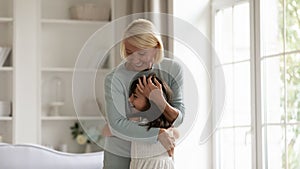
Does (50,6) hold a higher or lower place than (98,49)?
higher

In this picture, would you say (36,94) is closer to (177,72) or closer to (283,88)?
(283,88)

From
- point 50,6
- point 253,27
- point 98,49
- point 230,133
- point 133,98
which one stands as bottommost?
point 230,133

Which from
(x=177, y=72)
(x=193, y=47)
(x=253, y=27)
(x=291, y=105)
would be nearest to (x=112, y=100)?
(x=177, y=72)

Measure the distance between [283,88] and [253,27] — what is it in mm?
443

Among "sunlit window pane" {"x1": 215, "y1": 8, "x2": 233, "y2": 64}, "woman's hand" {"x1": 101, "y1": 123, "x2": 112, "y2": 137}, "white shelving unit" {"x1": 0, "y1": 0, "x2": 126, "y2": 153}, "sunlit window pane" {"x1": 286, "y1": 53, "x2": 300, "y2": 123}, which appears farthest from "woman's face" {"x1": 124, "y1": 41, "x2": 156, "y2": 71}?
"white shelving unit" {"x1": 0, "y1": 0, "x2": 126, "y2": 153}

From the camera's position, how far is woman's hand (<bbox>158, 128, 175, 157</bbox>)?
1.93 meters

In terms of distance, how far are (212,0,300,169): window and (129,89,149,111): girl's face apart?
1391mm

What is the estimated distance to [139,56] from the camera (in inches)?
76.0

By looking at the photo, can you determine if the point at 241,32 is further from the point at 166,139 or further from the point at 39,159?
the point at 166,139

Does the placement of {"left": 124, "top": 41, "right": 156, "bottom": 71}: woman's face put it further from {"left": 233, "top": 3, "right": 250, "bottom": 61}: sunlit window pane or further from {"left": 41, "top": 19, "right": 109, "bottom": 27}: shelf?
{"left": 41, "top": 19, "right": 109, "bottom": 27}: shelf

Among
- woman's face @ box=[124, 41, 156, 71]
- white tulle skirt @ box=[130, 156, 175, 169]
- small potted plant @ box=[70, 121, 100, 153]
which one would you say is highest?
woman's face @ box=[124, 41, 156, 71]

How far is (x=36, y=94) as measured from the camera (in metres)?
4.51

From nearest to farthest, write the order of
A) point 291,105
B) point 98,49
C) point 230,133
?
point 98,49 < point 291,105 < point 230,133

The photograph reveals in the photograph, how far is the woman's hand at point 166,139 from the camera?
6.34 feet
